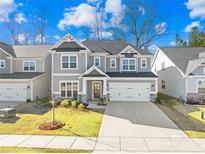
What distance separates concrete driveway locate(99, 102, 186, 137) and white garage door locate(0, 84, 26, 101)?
1077cm

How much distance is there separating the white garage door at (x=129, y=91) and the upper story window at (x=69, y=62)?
4.90 meters

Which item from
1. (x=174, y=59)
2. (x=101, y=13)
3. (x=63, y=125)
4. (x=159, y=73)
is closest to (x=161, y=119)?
(x=63, y=125)

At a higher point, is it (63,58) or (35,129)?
(63,58)

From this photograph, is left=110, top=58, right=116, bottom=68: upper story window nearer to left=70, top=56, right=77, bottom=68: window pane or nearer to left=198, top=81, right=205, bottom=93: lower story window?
left=70, top=56, right=77, bottom=68: window pane

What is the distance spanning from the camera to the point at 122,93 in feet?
66.1

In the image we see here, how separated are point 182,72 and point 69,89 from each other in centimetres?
1361

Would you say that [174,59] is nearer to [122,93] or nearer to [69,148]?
[122,93]

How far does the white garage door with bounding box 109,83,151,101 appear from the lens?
19.9 metres

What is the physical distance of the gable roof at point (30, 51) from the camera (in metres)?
22.8

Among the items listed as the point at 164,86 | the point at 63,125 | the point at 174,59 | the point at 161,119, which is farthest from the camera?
the point at 164,86

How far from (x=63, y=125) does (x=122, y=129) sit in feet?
12.8

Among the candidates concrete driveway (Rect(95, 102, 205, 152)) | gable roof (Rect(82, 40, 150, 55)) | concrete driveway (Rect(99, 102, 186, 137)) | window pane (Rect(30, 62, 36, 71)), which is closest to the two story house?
gable roof (Rect(82, 40, 150, 55))

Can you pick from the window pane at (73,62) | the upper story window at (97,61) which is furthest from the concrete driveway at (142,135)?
the upper story window at (97,61)

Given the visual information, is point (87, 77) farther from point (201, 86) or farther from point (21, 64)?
point (201, 86)
